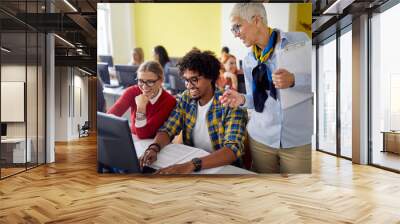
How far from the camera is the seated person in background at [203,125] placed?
6023 mm

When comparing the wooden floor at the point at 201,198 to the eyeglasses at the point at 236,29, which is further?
the eyeglasses at the point at 236,29

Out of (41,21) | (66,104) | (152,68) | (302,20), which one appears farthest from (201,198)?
(66,104)

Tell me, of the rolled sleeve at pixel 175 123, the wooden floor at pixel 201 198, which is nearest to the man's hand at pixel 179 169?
the wooden floor at pixel 201 198

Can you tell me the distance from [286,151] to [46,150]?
4.76 meters

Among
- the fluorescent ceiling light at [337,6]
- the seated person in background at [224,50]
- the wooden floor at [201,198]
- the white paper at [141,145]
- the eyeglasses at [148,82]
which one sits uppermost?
the fluorescent ceiling light at [337,6]

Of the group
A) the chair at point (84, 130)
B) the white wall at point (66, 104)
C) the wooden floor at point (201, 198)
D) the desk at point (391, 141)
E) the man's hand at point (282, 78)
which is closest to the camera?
the wooden floor at point (201, 198)

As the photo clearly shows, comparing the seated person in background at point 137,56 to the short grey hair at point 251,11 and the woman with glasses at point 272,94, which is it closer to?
the woman with glasses at point 272,94

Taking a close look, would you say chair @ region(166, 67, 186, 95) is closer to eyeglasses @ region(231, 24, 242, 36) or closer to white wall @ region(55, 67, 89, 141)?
eyeglasses @ region(231, 24, 242, 36)

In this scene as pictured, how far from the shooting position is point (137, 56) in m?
6.11

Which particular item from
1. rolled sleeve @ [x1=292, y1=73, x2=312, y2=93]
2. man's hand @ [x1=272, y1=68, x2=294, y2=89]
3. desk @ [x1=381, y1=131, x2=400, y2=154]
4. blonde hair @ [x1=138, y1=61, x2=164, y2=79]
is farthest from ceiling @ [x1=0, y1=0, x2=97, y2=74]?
desk @ [x1=381, y1=131, x2=400, y2=154]

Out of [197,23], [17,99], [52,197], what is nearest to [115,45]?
[197,23]

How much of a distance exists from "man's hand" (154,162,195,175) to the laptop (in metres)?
0.16

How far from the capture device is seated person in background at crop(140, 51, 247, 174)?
6023 mm

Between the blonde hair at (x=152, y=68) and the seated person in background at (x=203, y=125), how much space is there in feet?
1.06
